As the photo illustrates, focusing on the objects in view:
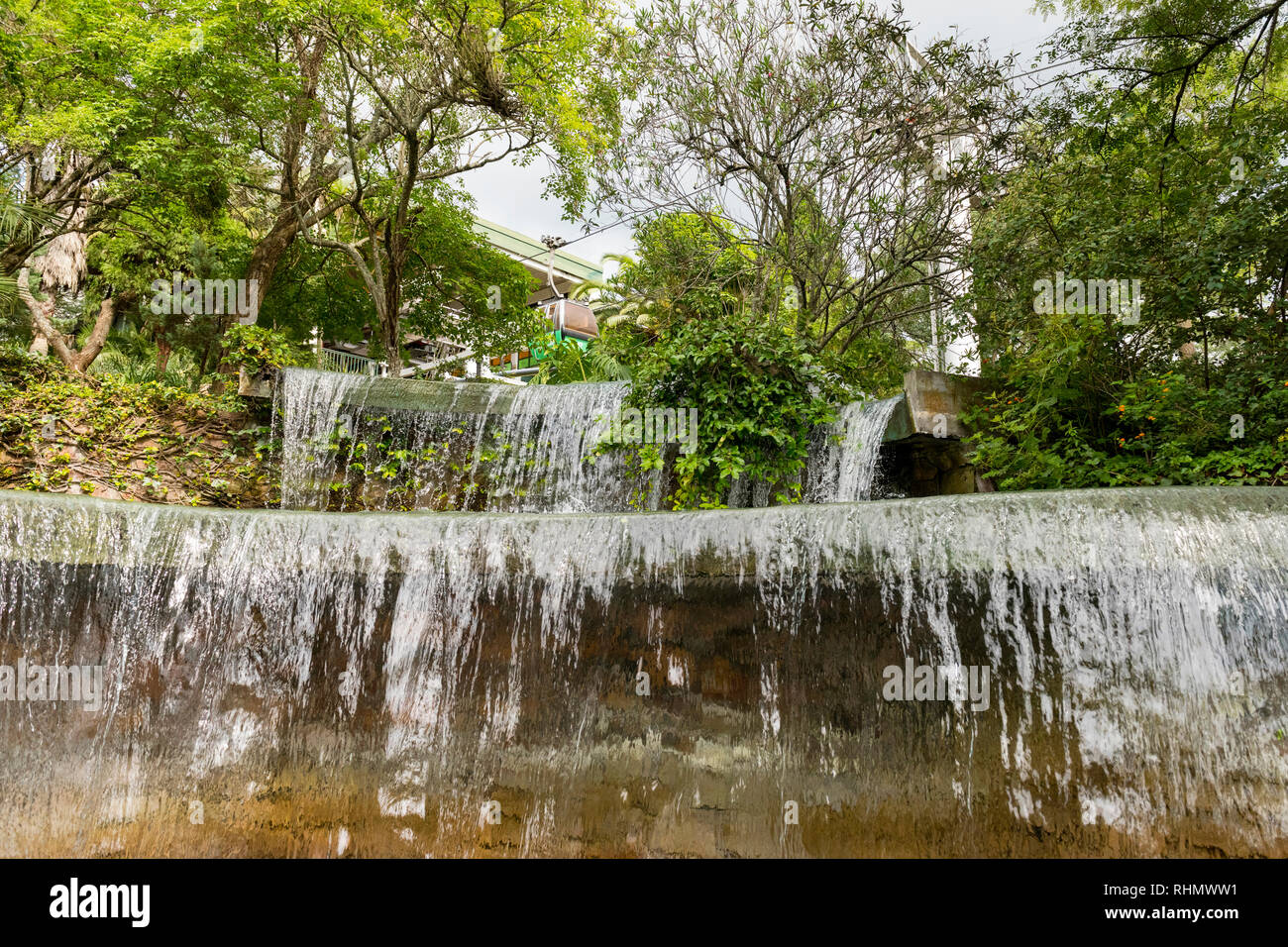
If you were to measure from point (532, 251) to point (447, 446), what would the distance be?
74.4 ft

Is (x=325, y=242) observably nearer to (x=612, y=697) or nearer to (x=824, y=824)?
(x=612, y=697)

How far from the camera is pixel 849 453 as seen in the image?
353 inches

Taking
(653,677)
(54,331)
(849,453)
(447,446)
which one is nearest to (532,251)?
(54,331)

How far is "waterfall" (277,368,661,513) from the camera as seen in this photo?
959 cm

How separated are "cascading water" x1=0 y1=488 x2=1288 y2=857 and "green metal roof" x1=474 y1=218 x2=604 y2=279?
74.9 ft

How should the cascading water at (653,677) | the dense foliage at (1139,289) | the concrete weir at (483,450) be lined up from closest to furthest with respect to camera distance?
the cascading water at (653,677) < the dense foliage at (1139,289) < the concrete weir at (483,450)

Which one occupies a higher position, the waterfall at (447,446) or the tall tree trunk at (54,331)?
the tall tree trunk at (54,331)

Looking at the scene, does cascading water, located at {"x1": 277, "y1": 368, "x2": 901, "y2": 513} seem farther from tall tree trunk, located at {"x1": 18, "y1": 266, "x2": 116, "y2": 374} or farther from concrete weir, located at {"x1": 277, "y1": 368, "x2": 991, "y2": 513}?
tall tree trunk, located at {"x1": 18, "y1": 266, "x2": 116, "y2": 374}

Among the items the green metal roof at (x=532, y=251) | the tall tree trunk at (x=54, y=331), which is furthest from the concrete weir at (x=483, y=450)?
the green metal roof at (x=532, y=251)

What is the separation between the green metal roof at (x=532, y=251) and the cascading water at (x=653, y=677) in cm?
2282

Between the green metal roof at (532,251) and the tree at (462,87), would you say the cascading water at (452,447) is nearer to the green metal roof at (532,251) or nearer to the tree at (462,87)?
the tree at (462,87)

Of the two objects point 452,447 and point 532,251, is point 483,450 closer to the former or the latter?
point 452,447

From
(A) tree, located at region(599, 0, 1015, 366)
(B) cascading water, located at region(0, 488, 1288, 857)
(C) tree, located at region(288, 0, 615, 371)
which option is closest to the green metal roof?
(C) tree, located at region(288, 0, 615, 371)

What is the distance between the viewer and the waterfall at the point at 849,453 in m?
8.80
